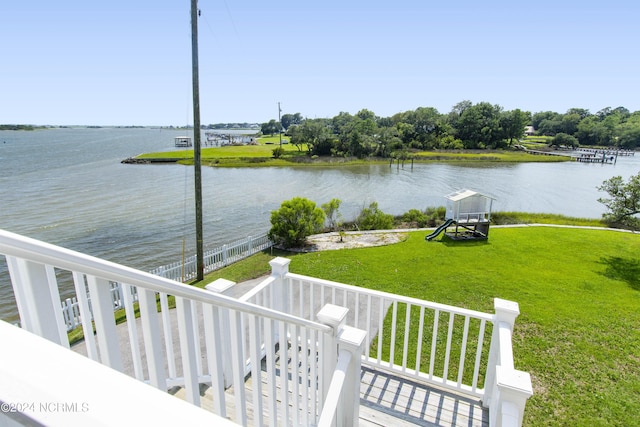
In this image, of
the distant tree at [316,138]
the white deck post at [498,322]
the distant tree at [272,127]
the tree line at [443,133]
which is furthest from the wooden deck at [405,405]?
the distant tree at [272,127]

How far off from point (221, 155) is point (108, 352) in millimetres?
51119

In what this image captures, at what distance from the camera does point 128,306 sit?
53.5 inches

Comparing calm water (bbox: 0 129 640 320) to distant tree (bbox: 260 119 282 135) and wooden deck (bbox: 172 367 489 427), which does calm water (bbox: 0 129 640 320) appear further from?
distant tree (bbox: 260 119 282 135)

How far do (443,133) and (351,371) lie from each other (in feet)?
226

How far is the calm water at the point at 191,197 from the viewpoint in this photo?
46.2 feet

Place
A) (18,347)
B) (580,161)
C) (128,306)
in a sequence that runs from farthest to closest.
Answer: (580,161), (128,306), (18,347)

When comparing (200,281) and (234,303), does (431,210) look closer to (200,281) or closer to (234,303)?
(200,281)

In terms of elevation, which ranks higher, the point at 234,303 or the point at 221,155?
the point at 234,303

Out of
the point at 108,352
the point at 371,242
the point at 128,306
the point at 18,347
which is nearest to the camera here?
the point at 18,347

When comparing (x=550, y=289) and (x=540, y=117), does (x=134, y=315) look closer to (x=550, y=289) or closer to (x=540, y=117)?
(x=550, y=289)

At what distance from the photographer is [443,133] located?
65.0 metres

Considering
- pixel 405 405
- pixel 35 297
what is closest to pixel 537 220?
pixel 405 405

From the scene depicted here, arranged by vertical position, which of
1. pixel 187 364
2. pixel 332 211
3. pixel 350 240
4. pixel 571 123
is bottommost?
pixel 350 240

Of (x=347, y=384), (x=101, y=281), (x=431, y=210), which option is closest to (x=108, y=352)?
(x=101, y=281)
